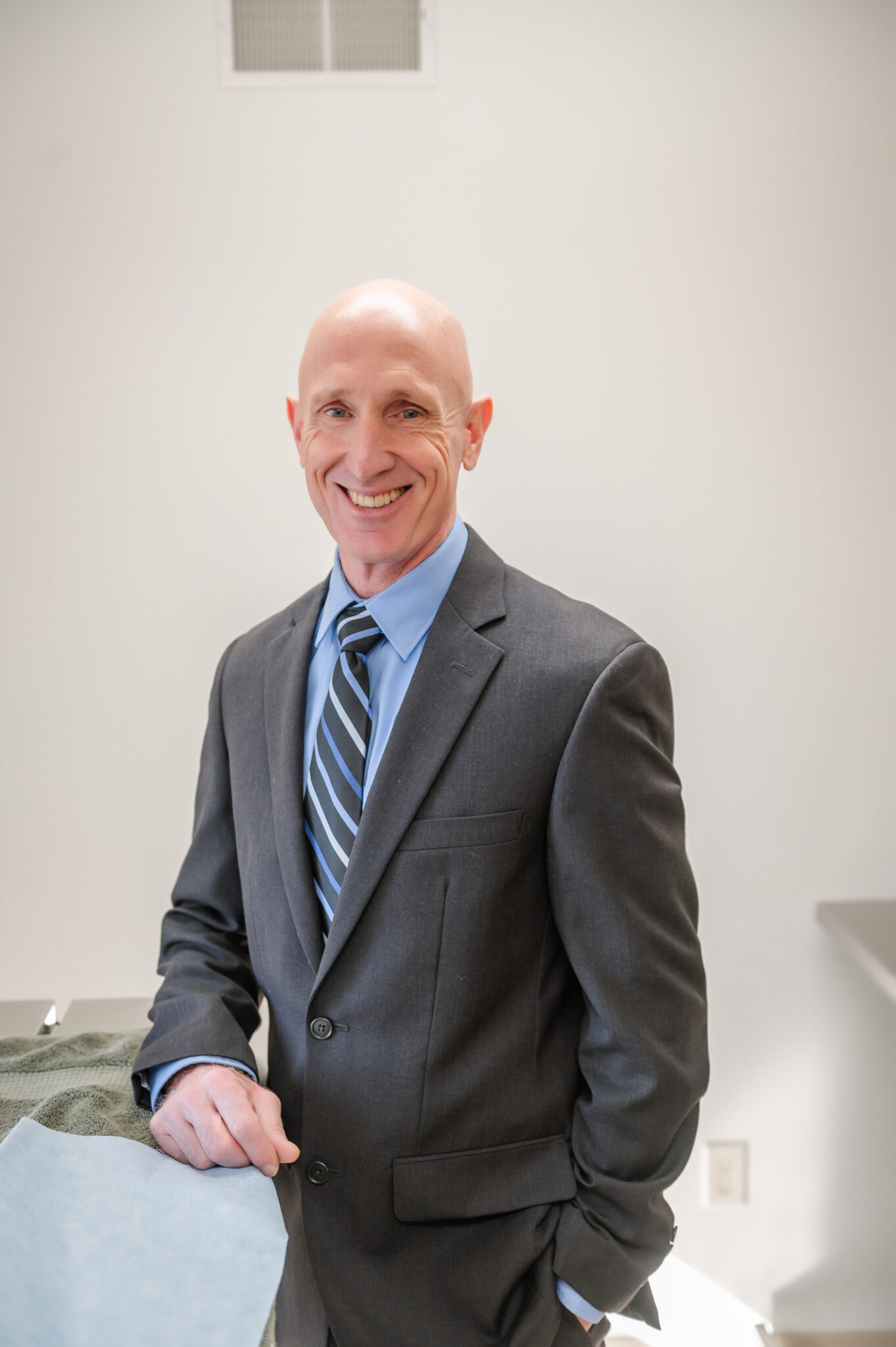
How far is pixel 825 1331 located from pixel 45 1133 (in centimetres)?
213

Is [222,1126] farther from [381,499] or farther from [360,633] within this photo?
[381,499]

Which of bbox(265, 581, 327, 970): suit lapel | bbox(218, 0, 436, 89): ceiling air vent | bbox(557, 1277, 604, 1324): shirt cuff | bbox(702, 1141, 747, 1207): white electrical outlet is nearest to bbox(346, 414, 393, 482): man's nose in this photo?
bbox(265, 581, 327, 970): suit lapel

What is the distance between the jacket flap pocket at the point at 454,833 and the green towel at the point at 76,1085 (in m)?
0.39

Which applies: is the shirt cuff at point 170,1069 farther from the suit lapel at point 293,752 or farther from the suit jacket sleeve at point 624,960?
the suit jacket sleeve at point 624,960

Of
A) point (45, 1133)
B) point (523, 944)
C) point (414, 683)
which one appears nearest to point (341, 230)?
point (414, 683)

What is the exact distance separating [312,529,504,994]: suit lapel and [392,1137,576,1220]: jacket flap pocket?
0.23 m

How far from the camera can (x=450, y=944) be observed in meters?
1.11

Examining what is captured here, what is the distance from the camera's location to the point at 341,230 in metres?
2.06

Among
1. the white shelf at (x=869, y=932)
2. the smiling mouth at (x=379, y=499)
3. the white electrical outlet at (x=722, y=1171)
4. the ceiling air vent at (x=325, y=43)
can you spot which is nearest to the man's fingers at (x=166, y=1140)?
the smiling mouth at (x=379, y=499)

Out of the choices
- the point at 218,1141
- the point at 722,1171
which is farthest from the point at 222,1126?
the point at 722,1171

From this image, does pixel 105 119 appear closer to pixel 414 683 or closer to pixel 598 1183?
pixel 414 683

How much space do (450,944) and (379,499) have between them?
0.48 meters

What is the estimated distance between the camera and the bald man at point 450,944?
1116 millimetres

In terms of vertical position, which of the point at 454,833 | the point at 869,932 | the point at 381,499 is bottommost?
the point at 869,932
